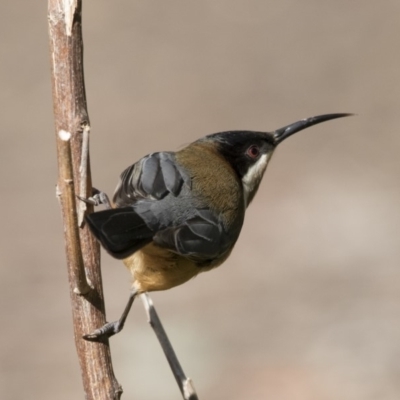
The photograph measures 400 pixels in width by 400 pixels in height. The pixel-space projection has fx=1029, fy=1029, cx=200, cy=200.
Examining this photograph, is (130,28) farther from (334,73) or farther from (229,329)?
(229,329)

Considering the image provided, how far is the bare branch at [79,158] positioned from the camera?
3133 mm

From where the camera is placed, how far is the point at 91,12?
14.6 metres

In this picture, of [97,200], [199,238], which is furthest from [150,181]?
[97,200]

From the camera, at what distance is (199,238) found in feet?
13.5

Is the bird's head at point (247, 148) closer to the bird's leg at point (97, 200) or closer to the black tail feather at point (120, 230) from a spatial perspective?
the black tail feather at point (120, 230)

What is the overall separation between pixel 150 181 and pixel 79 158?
0.95 m

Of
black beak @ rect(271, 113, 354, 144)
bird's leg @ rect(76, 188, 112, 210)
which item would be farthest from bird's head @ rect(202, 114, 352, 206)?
bird's leg @ rect(76, 188, 112, 210)

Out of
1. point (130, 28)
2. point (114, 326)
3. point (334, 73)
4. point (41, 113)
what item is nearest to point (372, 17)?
point (334, 73)

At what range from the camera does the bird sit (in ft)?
12.7

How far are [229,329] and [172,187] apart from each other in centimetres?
520

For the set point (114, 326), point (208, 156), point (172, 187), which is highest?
point (208, 156)

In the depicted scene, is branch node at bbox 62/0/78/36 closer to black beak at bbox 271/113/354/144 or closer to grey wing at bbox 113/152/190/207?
grey wing at bbox 113/152/190/207

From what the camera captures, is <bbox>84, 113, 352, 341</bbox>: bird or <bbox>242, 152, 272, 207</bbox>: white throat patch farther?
<bbox>242, 152, 272, 207</bbox>: white throat patch

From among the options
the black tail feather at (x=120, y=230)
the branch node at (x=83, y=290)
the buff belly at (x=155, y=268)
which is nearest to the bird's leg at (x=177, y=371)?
the black tail feather at (x=120, y=230)
